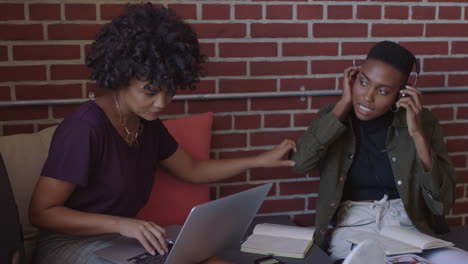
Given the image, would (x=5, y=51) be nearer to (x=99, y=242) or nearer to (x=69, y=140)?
(x=69, y=140)

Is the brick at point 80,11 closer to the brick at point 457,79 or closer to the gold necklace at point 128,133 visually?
the gold necklace at point 128,133

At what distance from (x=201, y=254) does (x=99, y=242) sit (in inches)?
13.8

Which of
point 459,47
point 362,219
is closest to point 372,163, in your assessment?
point 362,219

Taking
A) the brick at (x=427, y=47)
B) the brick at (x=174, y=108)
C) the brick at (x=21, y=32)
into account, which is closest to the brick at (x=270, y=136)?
the brick at (x=174, y=108)

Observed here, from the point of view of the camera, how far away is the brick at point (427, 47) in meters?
2.49

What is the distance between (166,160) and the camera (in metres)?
2.08

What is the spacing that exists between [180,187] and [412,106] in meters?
0.96

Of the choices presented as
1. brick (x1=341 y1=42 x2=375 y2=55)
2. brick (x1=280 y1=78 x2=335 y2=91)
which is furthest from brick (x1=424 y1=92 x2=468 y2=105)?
brick (x1=280 y1=78 x2=335 y2=91)

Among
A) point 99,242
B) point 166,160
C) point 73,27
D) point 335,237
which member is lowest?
point 335,237

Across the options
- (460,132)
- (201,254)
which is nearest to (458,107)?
(460,132)

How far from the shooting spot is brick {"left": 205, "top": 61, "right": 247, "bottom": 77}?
230 centimetres

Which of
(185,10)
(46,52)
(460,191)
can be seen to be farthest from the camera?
(460,191)

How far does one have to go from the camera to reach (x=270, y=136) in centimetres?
242

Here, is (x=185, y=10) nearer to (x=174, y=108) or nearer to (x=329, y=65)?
(x=174, y=108)
